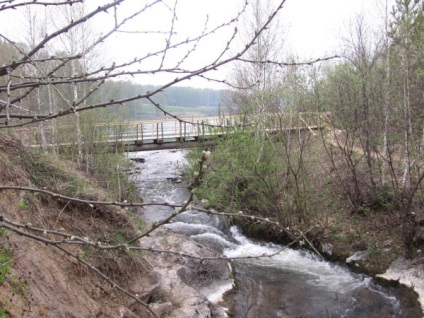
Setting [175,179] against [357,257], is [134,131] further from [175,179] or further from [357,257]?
[357,257]

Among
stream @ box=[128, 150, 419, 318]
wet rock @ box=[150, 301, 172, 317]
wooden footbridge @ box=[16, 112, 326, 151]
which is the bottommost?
stream @ box=[128, 150, 419, 318]

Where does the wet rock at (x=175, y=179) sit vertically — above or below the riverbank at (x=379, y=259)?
above

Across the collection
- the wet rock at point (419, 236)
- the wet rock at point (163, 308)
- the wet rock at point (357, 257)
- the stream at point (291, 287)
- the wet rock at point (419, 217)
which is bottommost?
the stream at point (291, 287)

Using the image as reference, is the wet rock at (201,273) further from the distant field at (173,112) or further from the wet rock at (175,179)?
the wet rock at (175,179)

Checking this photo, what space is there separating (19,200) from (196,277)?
3.88 m

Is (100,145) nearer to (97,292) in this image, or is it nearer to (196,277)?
(196,277)

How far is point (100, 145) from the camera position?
12.3 m

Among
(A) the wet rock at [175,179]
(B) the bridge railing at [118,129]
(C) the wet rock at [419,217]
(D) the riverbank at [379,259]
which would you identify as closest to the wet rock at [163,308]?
(B) the bridge railing at [118,129]

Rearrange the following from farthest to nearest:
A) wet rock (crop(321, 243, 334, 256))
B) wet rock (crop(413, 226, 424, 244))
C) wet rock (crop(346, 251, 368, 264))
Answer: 1. wet rock (crop(321, 243, 334, 256))
2. wet rock (crop(346, 251, 368, 264))
3. wet rock (crop(413, 226, 424, 244))

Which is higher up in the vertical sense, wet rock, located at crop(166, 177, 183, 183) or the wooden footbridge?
the wooden footbridge

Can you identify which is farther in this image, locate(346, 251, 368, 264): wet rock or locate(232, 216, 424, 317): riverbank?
locate(346, 251, 368, 264): wet rock

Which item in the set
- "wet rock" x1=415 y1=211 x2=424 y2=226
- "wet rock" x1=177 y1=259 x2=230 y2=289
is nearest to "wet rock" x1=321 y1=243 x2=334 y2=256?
"wet rock" x1=415 y1=211 x2=424 y2=226

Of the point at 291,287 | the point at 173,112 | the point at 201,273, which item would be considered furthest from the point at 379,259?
the point at 173,112

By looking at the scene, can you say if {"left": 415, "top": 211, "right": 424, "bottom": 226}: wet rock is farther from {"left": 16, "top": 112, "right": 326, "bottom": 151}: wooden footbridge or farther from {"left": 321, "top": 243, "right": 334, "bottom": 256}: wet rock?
{"left": 16, "top": 112, "right": 326, "bottom": 151}: wooden footbridge
